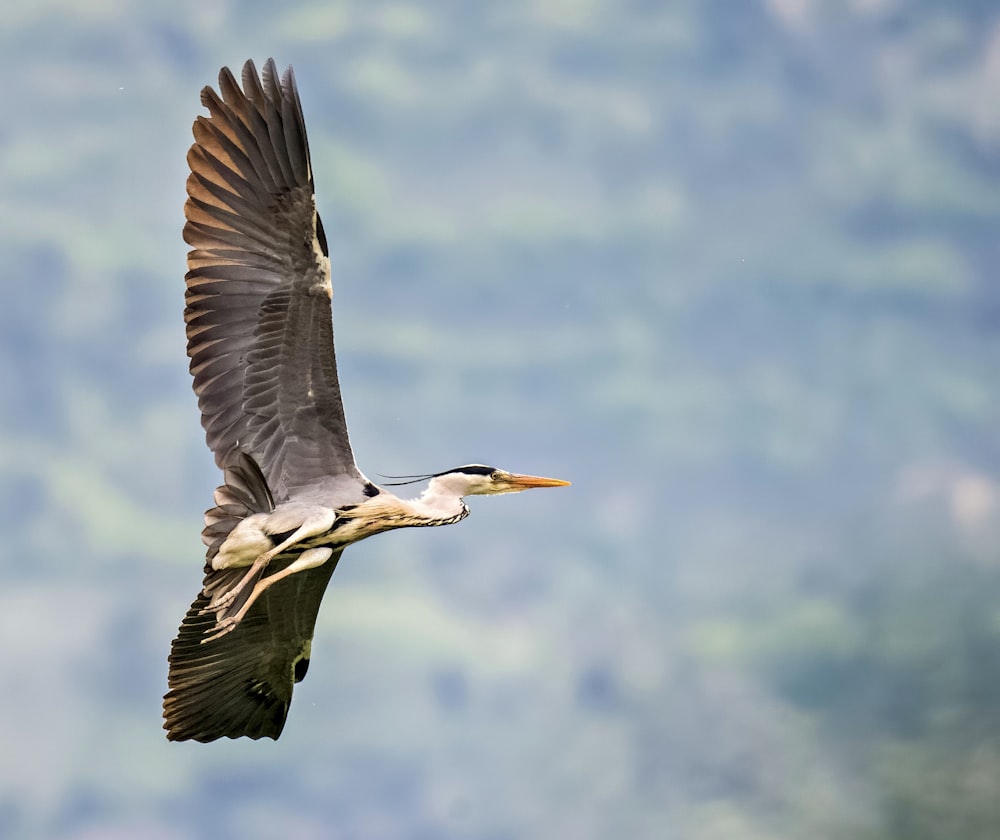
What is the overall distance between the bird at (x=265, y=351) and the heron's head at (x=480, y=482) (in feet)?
1.42

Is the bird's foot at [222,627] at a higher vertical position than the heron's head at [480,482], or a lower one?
lower

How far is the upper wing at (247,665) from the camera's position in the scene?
501 inches

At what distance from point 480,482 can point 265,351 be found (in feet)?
7.62

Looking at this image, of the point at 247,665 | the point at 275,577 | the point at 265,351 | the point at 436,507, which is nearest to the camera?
the point at 275,577

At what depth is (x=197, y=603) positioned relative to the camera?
1230 cm

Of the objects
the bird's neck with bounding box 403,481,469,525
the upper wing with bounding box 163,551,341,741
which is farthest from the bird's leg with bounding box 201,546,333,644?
the bird's neck with bounding box 403,481,469,525

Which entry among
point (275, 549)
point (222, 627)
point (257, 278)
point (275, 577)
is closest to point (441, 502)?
point (275, 549)

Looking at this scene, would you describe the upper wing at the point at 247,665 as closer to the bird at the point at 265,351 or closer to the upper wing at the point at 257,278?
the bird at the point at 265,351

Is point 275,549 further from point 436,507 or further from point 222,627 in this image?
point 436,507

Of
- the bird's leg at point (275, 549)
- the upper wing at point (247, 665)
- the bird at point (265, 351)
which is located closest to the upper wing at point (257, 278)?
the bird at point (265, 351)

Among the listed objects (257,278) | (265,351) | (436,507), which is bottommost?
(436,507)

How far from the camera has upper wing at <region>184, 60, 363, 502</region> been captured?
1178 cm

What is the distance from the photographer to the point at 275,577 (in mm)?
11484

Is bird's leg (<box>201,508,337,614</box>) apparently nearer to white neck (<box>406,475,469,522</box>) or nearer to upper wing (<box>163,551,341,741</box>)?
upper wing (<box>163,551,341,741</box>)
